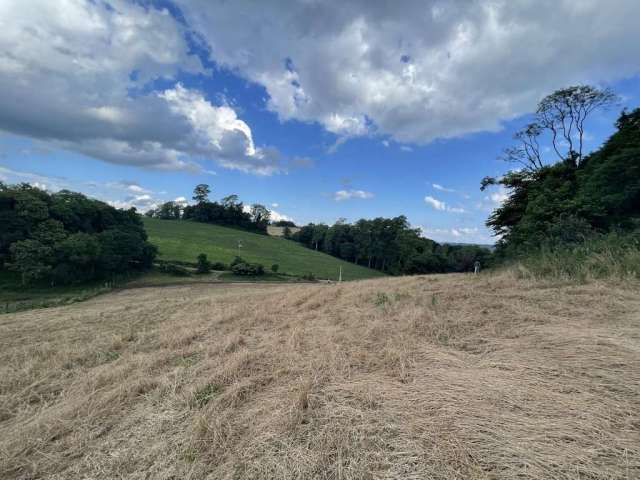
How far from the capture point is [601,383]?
7.75 ft

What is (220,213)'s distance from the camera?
271ft

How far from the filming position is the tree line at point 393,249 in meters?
54.7

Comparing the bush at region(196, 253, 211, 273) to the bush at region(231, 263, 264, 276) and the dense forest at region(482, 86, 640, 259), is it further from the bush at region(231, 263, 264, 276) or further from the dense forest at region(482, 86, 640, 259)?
the dense forest at region(482, 86, 640, 259)

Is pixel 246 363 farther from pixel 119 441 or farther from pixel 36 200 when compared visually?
pixel 36 200

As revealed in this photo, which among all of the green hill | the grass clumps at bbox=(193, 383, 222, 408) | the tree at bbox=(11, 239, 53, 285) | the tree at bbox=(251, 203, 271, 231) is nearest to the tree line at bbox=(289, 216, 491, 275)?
the green hill

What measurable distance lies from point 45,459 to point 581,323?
20.3ft

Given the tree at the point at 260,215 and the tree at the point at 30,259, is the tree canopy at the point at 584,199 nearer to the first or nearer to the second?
the tree at the point at 30,259

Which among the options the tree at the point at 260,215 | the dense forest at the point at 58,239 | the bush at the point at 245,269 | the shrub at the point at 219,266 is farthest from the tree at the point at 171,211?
the bush at the point at 245,269

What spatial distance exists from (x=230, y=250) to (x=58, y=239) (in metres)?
24.5

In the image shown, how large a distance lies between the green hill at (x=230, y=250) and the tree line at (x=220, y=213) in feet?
54.1

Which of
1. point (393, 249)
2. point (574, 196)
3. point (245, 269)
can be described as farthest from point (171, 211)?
point (574, 196)

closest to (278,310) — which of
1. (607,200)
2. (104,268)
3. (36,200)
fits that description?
(607,200)

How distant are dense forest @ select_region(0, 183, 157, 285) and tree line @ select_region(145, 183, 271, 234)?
159 feet

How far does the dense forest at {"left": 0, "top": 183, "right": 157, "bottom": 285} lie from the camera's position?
82.9 ft
